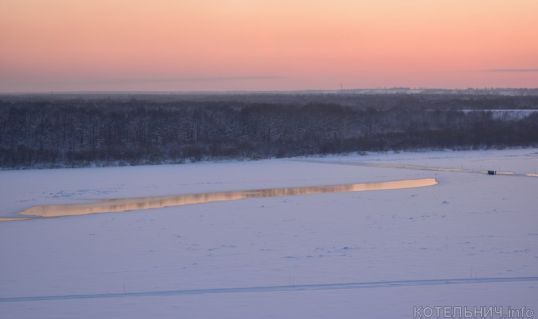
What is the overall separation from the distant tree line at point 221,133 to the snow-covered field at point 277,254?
10.3m

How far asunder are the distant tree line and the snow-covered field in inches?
405

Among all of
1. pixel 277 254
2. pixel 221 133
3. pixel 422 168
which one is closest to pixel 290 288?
pixel 277 254

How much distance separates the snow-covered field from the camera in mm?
7957

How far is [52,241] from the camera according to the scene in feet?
39.2

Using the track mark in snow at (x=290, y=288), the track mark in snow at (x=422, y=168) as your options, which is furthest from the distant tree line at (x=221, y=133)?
the track mark in snow at (x=290, y=288)

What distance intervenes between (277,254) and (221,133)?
2675 centimetres

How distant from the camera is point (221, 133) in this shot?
3697 cm

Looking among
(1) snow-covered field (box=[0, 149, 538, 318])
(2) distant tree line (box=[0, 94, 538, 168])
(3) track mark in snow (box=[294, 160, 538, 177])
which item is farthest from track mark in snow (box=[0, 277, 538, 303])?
(2) distant tree line (box=[0, 94, 538, 168])

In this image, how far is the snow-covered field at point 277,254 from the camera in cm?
796

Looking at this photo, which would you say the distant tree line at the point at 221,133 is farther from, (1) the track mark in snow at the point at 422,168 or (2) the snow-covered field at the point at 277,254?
(2) the snow-covered field at the point at 277,254

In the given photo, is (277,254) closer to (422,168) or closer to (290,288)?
(290,288)

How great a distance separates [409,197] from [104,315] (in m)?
10.6

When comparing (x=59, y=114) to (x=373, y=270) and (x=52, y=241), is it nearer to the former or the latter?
(x=52, y=241)

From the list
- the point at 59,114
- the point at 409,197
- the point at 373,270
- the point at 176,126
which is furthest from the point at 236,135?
the point at 373,270
